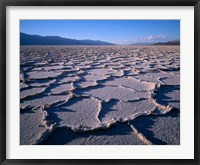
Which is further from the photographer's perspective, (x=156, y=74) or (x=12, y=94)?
(x=156, y=74)

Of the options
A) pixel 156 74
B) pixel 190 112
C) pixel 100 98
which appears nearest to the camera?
pixel 190 112

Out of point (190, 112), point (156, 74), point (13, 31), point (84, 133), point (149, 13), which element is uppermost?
point (149, 13)

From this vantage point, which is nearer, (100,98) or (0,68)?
(0,68)

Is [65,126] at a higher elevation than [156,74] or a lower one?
lower

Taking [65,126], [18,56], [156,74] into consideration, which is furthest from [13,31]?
[156,74]

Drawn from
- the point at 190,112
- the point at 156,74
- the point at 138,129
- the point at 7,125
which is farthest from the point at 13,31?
the point at 156,74

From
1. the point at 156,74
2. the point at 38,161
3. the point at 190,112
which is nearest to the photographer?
the point at 38,161

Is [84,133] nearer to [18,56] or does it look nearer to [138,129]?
[138,129]

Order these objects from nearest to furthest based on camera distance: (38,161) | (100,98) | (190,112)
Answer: (38,161) → (190,112) → (100,98)

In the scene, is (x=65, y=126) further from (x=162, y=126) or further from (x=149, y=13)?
(x=149, y=13)
